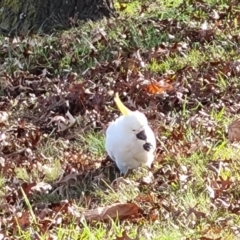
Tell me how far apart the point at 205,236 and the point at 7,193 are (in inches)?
49.5

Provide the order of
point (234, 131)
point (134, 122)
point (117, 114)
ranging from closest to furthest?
point (134, 122) < point (234, 131) < point (117, 114)

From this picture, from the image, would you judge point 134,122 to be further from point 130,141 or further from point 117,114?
point 117,114

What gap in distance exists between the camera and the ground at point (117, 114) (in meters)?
3.58

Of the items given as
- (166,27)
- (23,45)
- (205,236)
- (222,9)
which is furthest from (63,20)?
(205,236)

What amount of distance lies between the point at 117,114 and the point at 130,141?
1102 millimetres

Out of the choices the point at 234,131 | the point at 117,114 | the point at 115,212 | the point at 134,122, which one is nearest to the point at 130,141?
the point at 134,122

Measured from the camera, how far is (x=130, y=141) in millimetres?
3986

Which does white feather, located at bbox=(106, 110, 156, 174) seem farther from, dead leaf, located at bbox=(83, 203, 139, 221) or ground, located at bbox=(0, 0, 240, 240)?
dead leaf, located at bbox=(83, 203, 139, 221)

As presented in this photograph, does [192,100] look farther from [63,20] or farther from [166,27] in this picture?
[63,20]

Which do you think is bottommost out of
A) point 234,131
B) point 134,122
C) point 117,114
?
point 117,114

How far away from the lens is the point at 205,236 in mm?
3312

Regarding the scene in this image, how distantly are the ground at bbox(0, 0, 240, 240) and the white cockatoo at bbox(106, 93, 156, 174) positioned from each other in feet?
0.30

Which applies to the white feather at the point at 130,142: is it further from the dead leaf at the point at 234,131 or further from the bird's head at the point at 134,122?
the dead leaf at the point at 234,131

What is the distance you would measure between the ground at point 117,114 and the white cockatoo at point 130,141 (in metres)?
0.09
